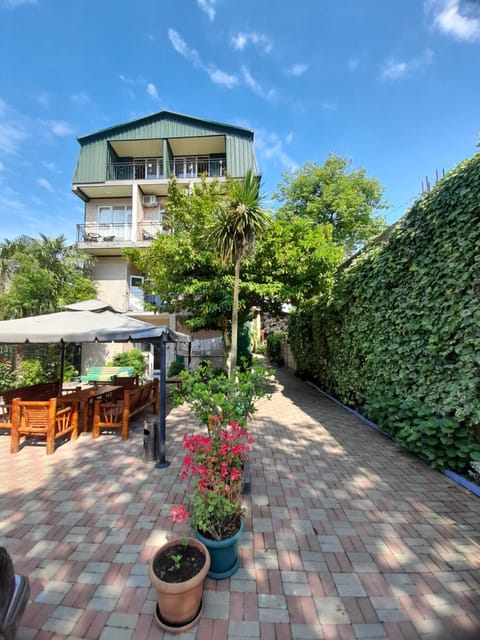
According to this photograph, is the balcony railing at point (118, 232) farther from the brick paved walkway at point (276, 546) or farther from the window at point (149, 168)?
the brick paved walkway at point (276, 546)

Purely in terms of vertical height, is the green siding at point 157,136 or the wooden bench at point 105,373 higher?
the green siding at point 157,136

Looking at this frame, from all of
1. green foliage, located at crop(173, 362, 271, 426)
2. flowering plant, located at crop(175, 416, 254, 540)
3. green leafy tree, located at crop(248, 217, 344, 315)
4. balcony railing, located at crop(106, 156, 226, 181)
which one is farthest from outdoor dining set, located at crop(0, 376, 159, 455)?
balcony railing, located at crop(106, 156, 226, 181)

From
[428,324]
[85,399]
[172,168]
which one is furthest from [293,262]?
[172,168]

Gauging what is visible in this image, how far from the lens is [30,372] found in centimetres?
984

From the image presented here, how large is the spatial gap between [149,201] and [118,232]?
266 centimetres

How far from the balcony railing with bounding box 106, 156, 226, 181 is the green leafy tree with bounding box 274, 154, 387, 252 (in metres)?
4.35

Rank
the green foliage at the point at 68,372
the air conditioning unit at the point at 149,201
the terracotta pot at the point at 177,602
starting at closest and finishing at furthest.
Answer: the terracotta pot at the point at 177,602 < the green foliage at the point at 68,372 < the air conditioning unit at the point at 149,201

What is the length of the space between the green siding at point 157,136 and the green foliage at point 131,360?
33.2ft

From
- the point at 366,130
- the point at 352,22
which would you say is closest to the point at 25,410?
the point at 352,22

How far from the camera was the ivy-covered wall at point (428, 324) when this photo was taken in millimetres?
3541

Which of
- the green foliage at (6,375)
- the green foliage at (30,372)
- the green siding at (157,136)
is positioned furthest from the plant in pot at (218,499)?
the green siding at (157,136)

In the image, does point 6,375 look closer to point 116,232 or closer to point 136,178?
point 116,232

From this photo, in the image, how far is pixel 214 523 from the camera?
2.29m

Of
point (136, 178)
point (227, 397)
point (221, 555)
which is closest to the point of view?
point (221, 555)
